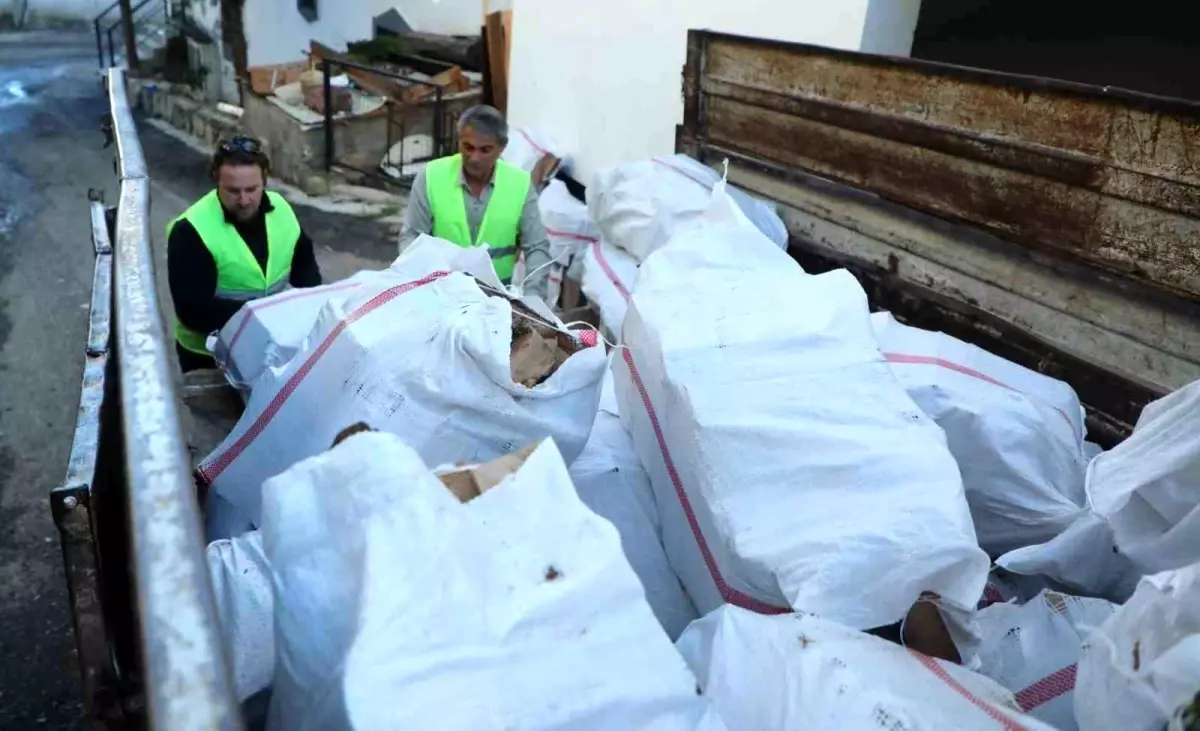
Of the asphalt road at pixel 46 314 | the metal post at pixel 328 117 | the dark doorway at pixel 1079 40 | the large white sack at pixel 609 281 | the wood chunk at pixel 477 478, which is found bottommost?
the asphalt road at pixel 46 314

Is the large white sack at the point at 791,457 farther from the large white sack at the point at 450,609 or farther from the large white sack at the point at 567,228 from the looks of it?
the large white sack at the point at 567,228

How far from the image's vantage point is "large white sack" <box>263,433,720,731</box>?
81cm

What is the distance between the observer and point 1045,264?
2.23 metres

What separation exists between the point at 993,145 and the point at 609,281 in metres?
1.22

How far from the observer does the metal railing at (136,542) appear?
703 mm

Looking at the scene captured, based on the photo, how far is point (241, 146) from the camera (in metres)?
2.56

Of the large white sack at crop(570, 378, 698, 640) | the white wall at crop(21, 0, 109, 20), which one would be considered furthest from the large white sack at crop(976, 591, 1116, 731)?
the white wall at crop(21, 0, 109, 20)

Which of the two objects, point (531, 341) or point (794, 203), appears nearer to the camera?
point (531, 341)

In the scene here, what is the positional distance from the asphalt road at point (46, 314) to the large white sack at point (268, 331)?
0.26 metres

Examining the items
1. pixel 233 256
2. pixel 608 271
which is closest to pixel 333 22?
pixel 608 271

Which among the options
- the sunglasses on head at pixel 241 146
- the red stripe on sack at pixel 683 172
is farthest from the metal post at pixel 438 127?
the sunglasses on head at pixel 241 146

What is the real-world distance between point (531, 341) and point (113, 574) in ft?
2.33

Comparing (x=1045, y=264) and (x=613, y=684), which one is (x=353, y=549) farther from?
(x=1045, y=264)

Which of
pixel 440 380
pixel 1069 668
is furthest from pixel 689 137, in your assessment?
pixel 1069 668
